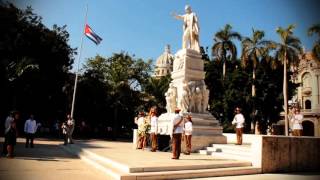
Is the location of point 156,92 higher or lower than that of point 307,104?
higher

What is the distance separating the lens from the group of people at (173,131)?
38.4ft

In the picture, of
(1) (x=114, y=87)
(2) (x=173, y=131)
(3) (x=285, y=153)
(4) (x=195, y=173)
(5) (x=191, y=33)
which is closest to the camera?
(4) (x=195, y=173)

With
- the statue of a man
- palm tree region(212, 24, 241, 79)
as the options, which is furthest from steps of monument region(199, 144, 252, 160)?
palm tree region(212, 24, 241, 79)

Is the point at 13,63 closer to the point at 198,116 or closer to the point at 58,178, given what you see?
the point at 198,116

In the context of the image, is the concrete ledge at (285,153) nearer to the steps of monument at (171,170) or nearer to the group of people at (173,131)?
the steps of monument at (171,170)

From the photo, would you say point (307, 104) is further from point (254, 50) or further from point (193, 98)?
point (193, 98)

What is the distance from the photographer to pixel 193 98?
17.5 m

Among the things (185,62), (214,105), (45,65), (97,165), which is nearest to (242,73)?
(214,105)

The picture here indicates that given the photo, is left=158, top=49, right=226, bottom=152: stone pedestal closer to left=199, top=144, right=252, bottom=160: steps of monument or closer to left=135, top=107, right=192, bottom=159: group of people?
left=199, top=144, right=252, bottom=160: steps of monument

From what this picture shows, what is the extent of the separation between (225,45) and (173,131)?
3743 centimetres

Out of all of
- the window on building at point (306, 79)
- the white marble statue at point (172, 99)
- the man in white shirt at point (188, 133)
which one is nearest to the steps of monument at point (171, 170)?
the man in white shirt at point (188, 133)

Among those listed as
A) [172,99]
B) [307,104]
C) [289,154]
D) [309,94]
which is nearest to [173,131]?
[289,154]

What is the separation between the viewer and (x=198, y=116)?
16.9 m

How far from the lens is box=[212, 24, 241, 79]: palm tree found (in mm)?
47156
